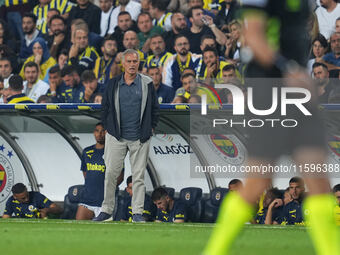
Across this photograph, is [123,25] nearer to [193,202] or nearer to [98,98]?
[98,98]

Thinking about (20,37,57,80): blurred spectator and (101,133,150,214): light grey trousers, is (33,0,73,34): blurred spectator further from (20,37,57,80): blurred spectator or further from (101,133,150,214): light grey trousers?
(101,133,150,214): light grey trousers

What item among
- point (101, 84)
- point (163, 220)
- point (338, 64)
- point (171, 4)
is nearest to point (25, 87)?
point (101, 84)

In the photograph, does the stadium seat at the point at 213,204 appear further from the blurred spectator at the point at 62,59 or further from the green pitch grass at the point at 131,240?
the blurred spectator at the point at 62,59

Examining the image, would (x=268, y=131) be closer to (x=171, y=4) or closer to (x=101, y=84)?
(x=101, y=84)

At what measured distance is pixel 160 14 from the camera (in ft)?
44.4

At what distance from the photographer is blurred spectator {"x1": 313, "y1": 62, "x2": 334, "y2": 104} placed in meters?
10.3

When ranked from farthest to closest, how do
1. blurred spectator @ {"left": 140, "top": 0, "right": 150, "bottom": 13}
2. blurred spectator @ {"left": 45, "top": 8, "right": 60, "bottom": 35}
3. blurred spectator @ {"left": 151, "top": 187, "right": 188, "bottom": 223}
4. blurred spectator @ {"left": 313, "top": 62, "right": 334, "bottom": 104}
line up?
blurred spectator @ {"left": 45, "top": 8, "right": 60, "bottom": 35} < blurred spectator @ {"left": 140, "top": 0, "right": 150, "bottom": 13} < blurred spectator @ {"left": 151, "top": 187, "right": 188, "bottom": 223} < blurred spectator @ {"left": 313, "top": 62, "right": 334, "bottom": 104}

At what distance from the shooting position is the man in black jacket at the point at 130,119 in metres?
9.58

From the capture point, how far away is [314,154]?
4.32 meters

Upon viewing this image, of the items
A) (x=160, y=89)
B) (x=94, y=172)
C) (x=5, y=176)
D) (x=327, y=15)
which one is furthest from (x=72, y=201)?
(x=327, y=15)

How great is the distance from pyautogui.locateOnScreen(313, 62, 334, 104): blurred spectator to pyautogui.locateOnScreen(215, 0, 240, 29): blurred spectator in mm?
2324

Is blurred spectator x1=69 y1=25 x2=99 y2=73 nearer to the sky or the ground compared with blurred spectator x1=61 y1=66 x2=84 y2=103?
nearer to the sky

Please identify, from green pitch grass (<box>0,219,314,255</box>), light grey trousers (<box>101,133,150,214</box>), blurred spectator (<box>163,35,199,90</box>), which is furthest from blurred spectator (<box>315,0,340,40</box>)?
green pitch grass (<box>0,219,314,255</box>)

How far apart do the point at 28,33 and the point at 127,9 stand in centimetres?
204
